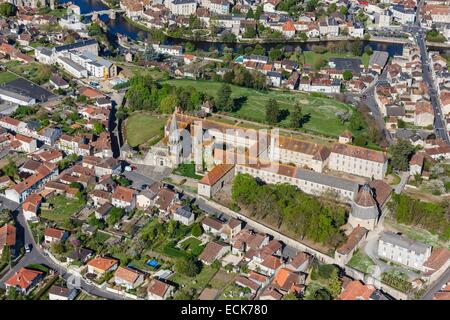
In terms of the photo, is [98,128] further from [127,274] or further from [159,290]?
[159,290]

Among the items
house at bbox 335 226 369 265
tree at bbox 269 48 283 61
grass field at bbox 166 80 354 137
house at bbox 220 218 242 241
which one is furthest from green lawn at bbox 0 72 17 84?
house at bbox 335 226 369 265

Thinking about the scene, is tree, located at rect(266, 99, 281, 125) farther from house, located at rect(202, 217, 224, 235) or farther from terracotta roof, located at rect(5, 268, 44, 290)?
terracotta roof, located at rect(5, 268, 44, 290)

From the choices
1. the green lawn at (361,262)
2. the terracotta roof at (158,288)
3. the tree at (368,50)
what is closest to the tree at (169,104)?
the green lawn at (361,262)

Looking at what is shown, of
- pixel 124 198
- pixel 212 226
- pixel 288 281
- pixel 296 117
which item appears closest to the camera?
pixel 288 281

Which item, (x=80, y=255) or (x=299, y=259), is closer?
(x=299, y=259)

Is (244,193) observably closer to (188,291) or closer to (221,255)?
(221,255)

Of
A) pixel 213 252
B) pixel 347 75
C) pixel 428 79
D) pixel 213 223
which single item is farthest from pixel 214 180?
pixel 428 79

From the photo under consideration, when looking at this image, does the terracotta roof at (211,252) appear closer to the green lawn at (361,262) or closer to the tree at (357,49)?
the green lawn at (361,262)

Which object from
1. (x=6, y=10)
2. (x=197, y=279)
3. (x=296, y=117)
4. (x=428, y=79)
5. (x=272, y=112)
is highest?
(x=6, y=10)
